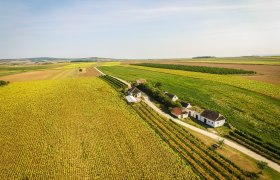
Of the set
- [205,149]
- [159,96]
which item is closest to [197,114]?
[159,96]

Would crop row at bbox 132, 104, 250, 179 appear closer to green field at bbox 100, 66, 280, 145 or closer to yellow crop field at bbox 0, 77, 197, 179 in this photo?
yellow crop field at bbox 0, 77, 197, 179

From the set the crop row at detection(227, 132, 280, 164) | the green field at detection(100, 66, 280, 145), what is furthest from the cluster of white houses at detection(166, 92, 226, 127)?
the crop row at detection(227, 132, 280, 164)

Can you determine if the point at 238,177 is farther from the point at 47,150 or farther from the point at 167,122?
the point at 47,150

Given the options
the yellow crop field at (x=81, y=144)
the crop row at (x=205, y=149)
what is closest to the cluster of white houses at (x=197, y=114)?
the crop row at (x=205, y=149)

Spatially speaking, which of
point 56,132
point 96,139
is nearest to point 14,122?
point 56,132

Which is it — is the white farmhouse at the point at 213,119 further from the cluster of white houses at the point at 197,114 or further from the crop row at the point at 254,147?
the crop row at the point at 254,147

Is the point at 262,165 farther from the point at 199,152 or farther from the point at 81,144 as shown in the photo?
the point at 81,144
